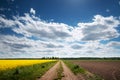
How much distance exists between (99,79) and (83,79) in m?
1.88

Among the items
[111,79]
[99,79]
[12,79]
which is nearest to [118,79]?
[111,79]

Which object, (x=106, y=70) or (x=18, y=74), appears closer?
(x=18, y=74)

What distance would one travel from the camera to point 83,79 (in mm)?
17141

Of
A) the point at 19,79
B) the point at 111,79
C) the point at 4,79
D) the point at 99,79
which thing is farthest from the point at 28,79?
the point at 111,79

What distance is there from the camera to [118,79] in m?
16.4

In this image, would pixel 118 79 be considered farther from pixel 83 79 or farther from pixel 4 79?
pixel 4 79

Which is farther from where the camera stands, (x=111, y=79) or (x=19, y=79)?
(x=111, y=79)

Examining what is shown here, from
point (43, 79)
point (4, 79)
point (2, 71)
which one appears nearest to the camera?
point (4, 79)

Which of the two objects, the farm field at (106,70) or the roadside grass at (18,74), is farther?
the farm field at (106,70)

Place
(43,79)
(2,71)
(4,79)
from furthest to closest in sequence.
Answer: (2,71) < (43,79) < (4,79)

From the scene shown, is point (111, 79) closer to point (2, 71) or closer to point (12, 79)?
point (12, 79)

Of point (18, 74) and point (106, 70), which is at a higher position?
point (106, 70)

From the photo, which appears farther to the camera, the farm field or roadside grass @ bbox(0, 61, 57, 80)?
the farm field

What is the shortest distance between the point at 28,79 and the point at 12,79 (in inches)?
65.4
